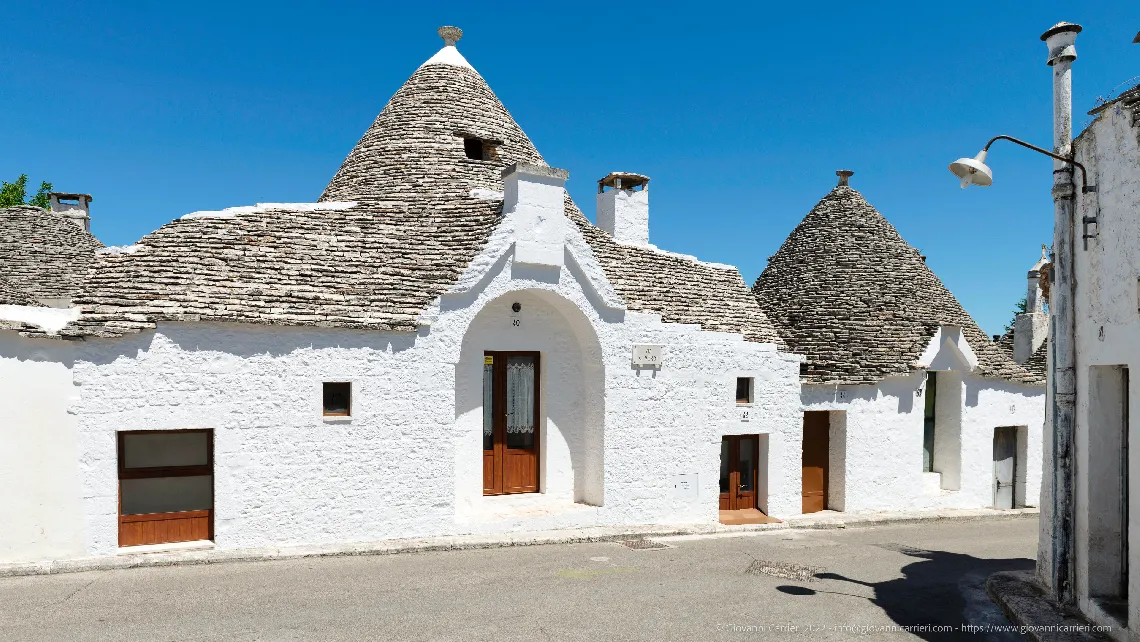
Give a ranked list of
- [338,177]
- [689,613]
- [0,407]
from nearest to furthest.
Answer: [689,613], [0,407], [338,177]

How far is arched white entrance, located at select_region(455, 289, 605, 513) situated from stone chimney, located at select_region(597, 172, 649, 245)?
373cm

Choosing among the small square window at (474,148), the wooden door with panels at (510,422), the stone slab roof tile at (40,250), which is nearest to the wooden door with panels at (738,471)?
the wooden door with panels at (510,422)

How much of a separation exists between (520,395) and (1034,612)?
796 centimetres

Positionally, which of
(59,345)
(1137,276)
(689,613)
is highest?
(1137,276)

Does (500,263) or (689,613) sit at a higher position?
(500,263)

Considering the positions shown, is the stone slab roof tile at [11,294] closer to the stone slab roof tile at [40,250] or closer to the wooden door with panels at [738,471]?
the stone slab roof tile at [40,250]

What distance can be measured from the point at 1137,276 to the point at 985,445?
471 inches

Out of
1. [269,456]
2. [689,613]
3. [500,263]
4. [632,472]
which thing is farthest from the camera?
[632,472]

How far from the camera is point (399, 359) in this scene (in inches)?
455

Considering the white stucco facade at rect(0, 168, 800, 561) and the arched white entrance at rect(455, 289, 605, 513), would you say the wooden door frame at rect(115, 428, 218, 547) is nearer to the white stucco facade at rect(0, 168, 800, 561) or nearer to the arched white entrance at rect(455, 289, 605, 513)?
the white stucco facade at rect(0, 168, 800, 561)

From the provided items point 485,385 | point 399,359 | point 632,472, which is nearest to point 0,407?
point 399,359

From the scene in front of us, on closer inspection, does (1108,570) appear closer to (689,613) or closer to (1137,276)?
(1137,276)

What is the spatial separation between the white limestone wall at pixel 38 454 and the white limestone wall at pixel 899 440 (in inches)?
485

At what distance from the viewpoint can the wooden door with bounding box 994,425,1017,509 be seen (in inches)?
712
